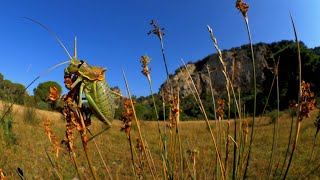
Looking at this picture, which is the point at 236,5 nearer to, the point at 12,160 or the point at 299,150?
the point at 12,160

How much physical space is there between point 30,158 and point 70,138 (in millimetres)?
5095

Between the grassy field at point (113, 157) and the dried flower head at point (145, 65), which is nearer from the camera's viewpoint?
the dried flower head at point (145, 65)

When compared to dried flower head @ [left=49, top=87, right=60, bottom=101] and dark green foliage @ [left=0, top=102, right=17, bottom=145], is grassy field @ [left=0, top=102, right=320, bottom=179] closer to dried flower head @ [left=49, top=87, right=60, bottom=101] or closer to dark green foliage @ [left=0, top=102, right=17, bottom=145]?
dark green foliage @ [left=0, top=102, right=17, bottom=145]

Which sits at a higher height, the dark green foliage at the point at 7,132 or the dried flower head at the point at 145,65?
the dried flower head at the point at 145,65

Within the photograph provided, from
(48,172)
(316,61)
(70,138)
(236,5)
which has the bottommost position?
(48,172)

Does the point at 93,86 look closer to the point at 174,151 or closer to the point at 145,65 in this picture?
the point at 145,65

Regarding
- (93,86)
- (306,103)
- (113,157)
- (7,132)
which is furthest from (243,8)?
(7,132)

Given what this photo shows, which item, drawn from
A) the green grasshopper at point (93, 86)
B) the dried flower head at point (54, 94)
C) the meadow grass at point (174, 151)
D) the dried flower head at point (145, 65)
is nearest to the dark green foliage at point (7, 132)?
the meadow grass at point (174, 151)

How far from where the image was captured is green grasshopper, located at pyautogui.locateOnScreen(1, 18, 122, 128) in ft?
2.60

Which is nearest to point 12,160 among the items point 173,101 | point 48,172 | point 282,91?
point 48,172

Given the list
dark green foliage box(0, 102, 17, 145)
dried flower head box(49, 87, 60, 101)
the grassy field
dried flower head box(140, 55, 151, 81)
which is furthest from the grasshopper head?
dark green foliage box(0, 102, 17, 145)

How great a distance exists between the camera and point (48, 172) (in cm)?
405

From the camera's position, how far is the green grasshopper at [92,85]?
0.79 meters

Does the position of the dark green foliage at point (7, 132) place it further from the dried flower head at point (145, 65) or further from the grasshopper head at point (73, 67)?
the grasshopper head at point (73, 67)
